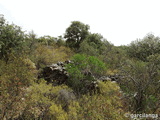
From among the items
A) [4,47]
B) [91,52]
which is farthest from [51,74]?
[91,52]

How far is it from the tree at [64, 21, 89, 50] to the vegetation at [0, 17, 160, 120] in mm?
9406

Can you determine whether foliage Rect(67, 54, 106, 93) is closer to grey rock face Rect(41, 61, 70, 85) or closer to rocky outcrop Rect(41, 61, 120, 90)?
rocky outcrop Rect(41, 61, 120, 90)

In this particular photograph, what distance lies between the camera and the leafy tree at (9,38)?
13.5 m

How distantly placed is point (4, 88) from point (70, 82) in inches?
281

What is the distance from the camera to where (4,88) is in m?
6.88

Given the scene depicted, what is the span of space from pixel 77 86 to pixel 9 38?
30.3 ft

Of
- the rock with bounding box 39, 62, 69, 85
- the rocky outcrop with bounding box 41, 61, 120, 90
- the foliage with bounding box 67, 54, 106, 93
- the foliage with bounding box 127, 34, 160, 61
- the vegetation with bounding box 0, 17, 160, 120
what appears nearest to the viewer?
the vegetation with bounding box 0, 17, 160, 120

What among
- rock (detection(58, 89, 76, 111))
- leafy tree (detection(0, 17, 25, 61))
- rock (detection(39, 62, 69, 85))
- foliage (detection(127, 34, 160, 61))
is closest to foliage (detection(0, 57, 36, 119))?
rock (detection(58, 89, 76, 111))

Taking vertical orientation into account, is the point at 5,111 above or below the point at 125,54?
below

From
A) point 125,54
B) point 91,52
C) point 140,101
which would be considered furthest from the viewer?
point 91,52

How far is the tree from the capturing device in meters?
33.4

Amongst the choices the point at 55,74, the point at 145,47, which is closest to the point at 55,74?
the point at 55,74

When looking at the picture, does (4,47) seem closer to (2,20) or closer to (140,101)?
(2,20)

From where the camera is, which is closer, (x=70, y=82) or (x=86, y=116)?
(x=86, y=116)
